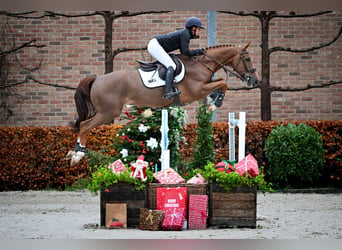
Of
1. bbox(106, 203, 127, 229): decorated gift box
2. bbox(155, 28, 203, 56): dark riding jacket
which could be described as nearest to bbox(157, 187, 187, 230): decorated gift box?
bbox(106, 203, 127, 229): decorated gift box

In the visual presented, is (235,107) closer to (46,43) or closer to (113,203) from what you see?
(46,43)

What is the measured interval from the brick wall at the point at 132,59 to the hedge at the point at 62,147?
1.21 metres

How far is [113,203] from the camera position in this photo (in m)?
6.80

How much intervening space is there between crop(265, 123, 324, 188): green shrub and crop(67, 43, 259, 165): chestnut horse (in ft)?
12.5

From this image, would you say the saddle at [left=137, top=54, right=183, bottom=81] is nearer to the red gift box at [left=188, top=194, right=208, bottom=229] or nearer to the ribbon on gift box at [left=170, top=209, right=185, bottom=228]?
the red gift box at [left=188, top=194, right=208, bottom=229]

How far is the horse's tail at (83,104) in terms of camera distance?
6.97 m

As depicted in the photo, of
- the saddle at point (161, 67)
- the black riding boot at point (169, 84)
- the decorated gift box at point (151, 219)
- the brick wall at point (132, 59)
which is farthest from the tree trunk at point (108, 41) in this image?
the decorated gift box at point (151, 219)

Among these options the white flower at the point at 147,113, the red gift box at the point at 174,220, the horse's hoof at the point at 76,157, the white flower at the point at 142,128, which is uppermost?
the white flower at the point at 147,113

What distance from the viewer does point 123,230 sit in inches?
261

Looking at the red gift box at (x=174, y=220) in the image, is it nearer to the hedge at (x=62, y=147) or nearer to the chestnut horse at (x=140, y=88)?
the chestnut horse at (x=140, y=88)

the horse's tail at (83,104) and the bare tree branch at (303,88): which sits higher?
the bare tree branch at (303,88)

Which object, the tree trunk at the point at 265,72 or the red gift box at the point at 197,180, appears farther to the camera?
the tree trunk at the point at 265,72

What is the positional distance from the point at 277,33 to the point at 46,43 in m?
4.96

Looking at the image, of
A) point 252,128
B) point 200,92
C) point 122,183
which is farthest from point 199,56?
point 252,128
